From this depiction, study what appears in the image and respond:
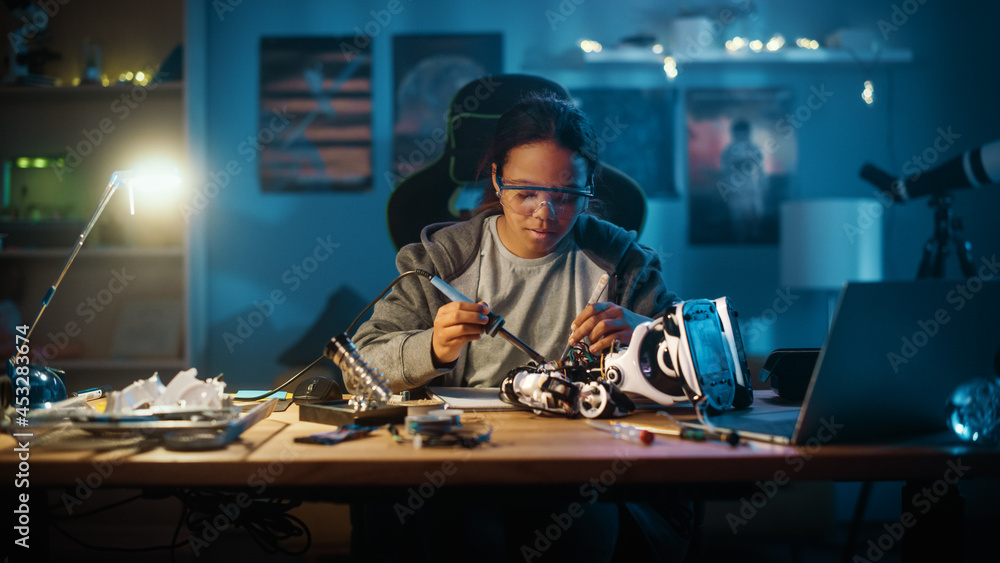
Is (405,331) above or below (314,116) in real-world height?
below

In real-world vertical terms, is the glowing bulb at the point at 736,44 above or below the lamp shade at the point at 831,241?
above

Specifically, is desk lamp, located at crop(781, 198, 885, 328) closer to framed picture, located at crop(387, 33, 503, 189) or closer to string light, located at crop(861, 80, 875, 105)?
string light, located at crop(861, 80, 875, 105)

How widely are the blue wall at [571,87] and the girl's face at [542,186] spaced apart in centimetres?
172

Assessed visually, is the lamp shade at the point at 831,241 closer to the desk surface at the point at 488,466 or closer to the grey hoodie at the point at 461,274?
the grey hoodie at the point at 461,274

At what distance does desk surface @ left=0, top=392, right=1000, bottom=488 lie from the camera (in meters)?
0.75

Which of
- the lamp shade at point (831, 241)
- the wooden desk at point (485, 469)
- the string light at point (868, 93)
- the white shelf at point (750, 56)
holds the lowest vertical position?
the wooden desk at point (485, 469)

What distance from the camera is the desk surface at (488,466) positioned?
75 cm

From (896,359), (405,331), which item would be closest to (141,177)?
(405,331)

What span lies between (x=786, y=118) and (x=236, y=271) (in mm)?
2579

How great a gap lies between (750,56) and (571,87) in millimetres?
778

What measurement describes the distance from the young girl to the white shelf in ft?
4.66

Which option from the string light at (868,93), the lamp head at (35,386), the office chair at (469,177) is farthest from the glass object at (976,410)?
the string light at (868,93)

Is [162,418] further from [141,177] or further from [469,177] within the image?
[469,177]

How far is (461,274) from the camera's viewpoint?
159cm
